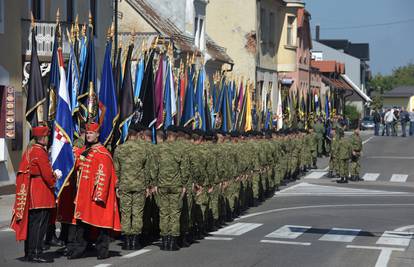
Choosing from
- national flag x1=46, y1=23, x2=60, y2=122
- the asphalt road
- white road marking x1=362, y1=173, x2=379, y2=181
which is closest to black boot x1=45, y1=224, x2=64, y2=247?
the asphalt road

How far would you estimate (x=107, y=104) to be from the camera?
51.0 ft

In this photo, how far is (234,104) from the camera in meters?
28.1

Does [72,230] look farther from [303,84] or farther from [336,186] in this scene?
[303,84]

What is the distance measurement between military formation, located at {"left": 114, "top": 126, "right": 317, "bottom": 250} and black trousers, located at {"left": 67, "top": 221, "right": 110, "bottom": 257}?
92cm

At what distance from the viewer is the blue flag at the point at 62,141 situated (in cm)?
1335

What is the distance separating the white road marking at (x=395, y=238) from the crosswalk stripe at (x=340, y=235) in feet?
1.72

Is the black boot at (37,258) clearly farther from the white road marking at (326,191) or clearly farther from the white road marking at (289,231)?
the white road marking at (326,191)

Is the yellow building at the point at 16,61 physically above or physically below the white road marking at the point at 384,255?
above

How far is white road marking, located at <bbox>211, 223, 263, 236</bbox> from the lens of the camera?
16.3m

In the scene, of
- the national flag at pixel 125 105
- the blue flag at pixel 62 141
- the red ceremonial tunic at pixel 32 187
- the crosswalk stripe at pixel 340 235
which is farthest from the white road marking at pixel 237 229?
the red ceremonial tunic at pixel 32 187

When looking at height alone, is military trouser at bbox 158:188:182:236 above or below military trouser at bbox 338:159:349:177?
above

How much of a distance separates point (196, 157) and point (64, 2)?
13.4 meters

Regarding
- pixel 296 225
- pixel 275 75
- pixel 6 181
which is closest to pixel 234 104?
pixel 6 181

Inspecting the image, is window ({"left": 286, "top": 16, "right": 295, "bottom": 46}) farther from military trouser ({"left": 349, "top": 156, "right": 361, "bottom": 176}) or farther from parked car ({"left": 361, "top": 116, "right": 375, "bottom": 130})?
military trouser ({"left": 349, "top": 156, "right": 361, "bottom": 176})
